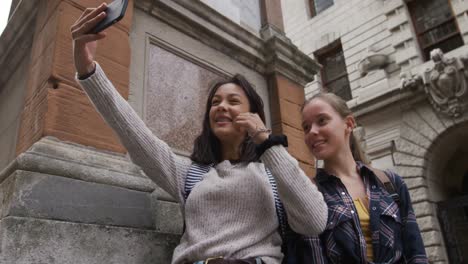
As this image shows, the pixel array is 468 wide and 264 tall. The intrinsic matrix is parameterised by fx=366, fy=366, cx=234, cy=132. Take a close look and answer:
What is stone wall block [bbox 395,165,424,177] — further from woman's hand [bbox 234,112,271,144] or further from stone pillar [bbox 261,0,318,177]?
woman's hand [bbox 234,112,271,144]

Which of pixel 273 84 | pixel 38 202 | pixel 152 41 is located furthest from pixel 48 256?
pixel 273 84

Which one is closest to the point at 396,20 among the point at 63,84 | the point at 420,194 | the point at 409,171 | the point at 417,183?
the point at 409,171

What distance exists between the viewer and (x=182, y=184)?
1938 mm

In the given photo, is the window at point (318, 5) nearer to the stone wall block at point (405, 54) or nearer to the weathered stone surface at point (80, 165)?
the stone wall block at point (405, 54)

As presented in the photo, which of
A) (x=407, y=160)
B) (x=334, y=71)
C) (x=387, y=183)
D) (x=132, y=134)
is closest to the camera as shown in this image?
(x=132, y=134)

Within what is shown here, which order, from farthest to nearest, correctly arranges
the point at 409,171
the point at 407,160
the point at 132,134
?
the point at 407,160 < the point at 409,171 < the point at 132,134

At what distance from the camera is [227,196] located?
1796mm

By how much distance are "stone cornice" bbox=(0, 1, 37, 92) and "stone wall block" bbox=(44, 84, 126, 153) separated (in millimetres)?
1245

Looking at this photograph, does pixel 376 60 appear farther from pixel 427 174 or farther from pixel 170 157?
pixel 170 157

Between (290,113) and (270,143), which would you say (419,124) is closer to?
(290,113)

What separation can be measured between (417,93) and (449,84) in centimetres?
90

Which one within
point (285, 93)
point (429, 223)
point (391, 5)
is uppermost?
point (391, 5)

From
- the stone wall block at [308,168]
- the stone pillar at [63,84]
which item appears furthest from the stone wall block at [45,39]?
the stone wall block at [308,168]

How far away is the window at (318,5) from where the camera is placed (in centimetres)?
1437
